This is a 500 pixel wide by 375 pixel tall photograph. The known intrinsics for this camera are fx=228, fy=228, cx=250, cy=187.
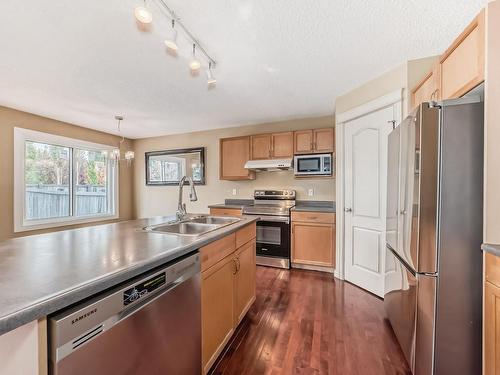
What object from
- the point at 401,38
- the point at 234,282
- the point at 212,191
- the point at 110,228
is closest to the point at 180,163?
the point at 212,191

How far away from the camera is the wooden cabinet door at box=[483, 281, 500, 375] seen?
1041mm

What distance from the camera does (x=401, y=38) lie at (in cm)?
182

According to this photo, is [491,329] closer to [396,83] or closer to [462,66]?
[462,66]

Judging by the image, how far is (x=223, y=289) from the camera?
Result: 1574 millimetres

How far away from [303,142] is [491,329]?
2.89m

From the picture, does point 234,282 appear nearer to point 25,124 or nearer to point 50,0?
point 50,0

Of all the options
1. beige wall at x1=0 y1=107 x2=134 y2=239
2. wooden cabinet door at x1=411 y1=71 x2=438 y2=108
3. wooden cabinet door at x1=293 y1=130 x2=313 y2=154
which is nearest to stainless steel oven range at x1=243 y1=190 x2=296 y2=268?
wooden cabinet door at x1=293 y1=130 x2=313 y2=154

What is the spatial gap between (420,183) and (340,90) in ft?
6.33

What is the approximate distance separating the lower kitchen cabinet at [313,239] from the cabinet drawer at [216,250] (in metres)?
1.78

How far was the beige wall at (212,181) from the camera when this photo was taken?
3.81 metres

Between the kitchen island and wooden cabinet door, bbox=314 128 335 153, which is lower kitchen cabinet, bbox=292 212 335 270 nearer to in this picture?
wooden cabinet door, bbox=314 128 335 153

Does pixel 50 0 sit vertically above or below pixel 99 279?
above

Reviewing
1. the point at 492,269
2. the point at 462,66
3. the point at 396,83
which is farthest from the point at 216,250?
the point at 396,83

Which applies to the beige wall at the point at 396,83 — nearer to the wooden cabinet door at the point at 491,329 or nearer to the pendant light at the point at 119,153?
the wooden cabinet door at the point at 491,329
